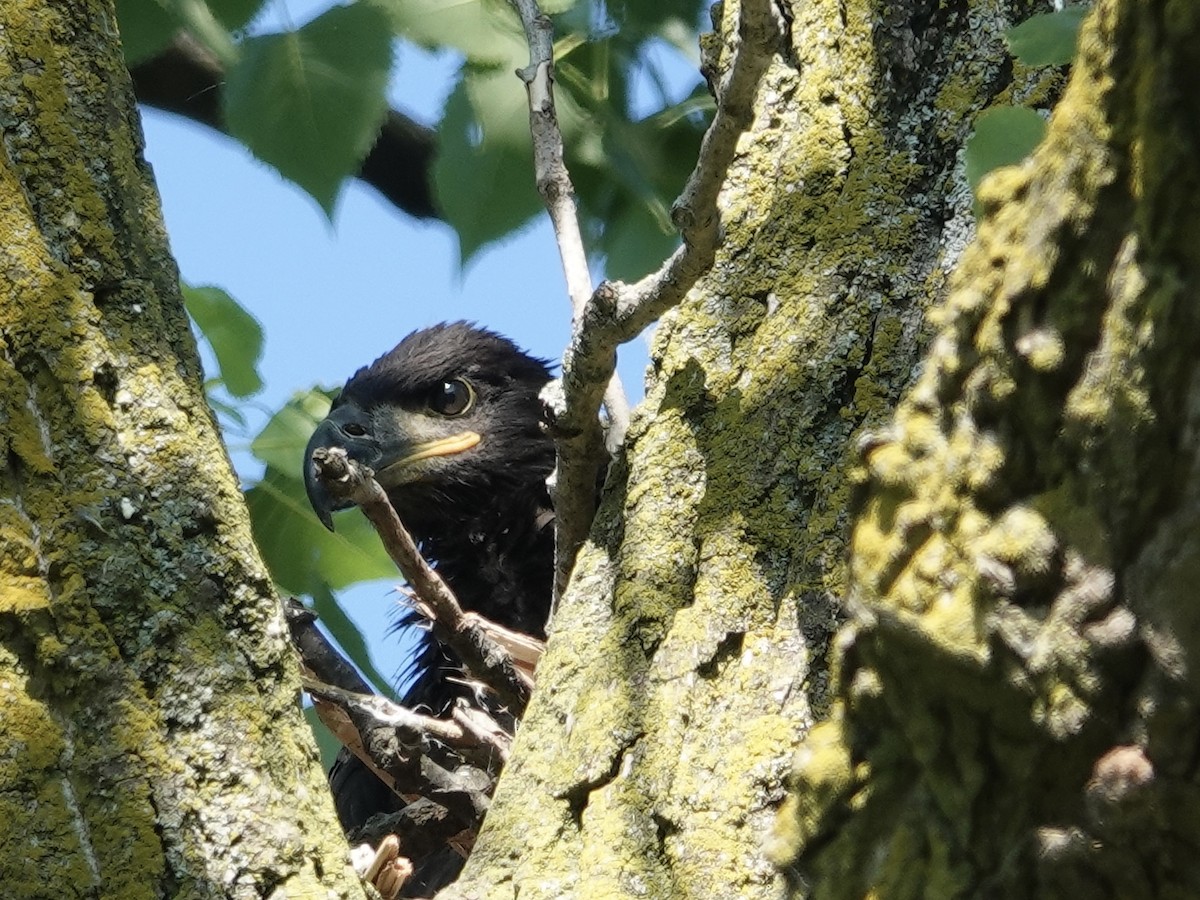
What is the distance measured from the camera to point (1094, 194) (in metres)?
1.03

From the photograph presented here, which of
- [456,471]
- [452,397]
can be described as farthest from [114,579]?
[452,397]

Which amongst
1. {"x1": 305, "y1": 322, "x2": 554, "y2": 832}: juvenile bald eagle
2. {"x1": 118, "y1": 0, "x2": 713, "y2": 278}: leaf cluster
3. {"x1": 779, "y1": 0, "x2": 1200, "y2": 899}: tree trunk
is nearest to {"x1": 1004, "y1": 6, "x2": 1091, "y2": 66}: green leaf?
{"x1": 779, "y1": 0, "x2": 1200, "y2": 899}: tree trunk

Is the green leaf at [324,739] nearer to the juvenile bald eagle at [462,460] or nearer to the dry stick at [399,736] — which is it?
the dry stick at [399,736]

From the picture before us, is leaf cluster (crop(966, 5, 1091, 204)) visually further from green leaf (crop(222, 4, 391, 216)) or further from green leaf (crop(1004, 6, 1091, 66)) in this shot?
green leaf (crop(222, 4, 391, 216))

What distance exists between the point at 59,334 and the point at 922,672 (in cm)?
109

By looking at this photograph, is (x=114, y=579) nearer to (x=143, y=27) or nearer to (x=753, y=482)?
(x=753, y=482)

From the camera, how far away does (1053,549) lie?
1.07 meters

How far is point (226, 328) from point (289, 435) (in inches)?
16.9

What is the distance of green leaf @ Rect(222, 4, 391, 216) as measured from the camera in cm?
296

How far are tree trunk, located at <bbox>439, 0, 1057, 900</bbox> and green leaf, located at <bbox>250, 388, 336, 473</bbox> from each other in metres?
1.68

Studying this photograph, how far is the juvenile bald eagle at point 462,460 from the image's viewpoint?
4547 mm

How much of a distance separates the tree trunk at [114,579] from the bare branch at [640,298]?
0.55 meters

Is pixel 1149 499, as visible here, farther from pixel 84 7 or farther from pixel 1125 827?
pixel 84 7

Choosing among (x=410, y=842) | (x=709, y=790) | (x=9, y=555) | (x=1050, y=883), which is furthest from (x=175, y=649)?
(x=410, y=842)
